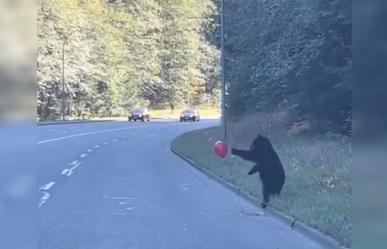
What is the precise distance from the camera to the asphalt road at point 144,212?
8625 mm

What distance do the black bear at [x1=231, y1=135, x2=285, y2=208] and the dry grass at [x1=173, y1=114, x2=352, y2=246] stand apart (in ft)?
0.71

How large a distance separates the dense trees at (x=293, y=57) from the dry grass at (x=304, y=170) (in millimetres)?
722

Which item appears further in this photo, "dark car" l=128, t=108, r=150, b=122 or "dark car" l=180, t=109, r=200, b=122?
"dark car" l=180, t=109, r=200, b=122

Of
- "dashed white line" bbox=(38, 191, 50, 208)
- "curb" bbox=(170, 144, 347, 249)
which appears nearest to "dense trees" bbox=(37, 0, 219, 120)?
"dashed white line" bbox=(38, 191, 50, 208)

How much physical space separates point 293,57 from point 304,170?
659 centimetres

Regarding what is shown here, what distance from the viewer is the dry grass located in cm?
991

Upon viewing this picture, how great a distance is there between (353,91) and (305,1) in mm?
16194

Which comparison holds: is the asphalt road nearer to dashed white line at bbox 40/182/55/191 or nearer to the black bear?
dashed white line at bbox 40/182/55/191

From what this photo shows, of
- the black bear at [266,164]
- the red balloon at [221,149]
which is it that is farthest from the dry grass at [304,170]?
the red balloon at [221,149]

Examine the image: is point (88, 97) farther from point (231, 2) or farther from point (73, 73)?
point (231, 2)

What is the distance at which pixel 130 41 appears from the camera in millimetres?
76688

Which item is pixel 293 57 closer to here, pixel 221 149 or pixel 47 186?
pixel 47 186

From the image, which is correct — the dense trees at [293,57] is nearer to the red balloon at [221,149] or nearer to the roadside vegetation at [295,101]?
the roadside vegetation at [295,101]

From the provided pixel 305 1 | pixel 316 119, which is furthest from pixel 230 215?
pixel 316 119
